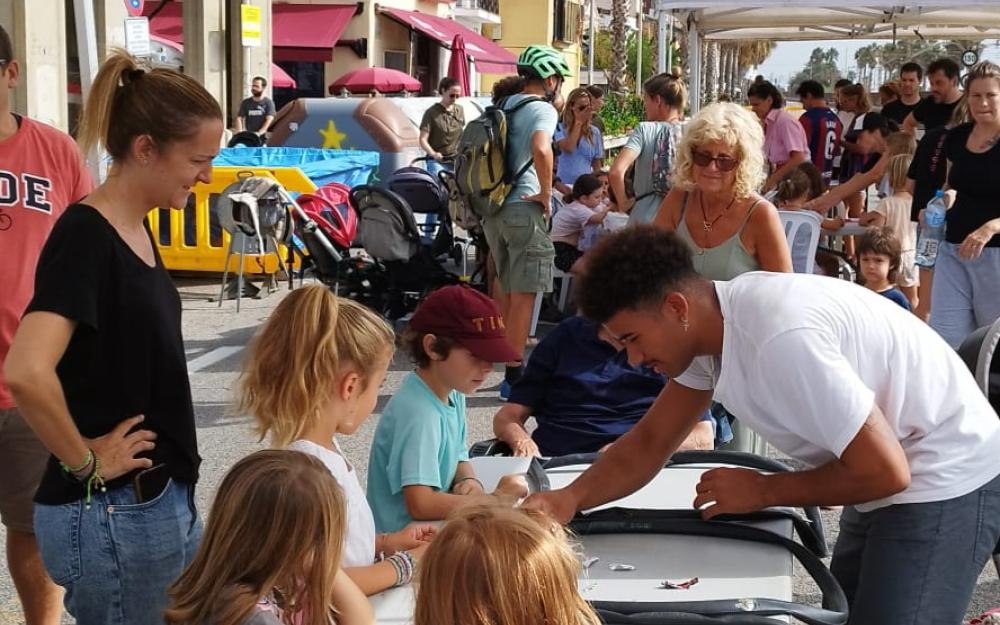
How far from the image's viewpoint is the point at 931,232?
21.6 ft

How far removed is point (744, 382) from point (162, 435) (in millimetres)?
1216

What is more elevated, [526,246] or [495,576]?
[526,246]

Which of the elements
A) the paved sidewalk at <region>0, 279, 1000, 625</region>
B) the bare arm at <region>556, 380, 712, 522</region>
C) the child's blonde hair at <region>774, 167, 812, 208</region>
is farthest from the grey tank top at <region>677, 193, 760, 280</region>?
the child's blonde hair at <region>774, 167, 812, 208</region>

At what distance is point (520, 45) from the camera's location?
194 ft

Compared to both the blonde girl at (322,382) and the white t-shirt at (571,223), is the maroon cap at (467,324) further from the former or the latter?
the white t-shirt at (571,223)

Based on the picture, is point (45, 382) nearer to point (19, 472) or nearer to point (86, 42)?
point (19, 472)

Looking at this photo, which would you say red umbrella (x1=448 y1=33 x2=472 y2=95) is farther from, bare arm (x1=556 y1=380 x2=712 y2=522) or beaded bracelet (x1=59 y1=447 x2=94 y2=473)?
beaded bracelet (x1=59 y1=447 x2=94 y2=473)

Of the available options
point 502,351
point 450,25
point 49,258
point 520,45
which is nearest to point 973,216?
point 502,351

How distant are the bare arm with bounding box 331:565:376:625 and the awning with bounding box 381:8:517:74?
35274mm

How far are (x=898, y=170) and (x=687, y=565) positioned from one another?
7209 mm

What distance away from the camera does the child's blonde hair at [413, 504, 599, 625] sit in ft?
6.26

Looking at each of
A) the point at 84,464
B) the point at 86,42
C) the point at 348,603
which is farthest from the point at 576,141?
the point at 348,603

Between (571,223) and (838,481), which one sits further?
(571,223)

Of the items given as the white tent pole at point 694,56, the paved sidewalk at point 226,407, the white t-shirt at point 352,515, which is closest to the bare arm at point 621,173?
the paved sidewalk at point 226,407
